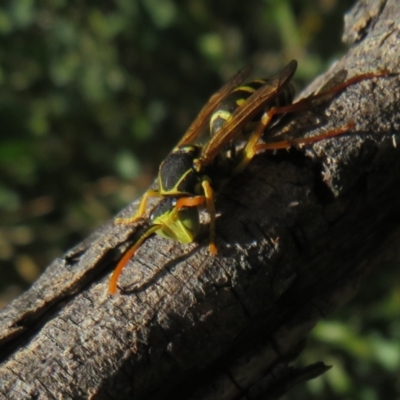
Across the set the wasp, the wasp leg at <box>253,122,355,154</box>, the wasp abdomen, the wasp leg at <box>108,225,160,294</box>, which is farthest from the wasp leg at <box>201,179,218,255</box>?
the wasp abdomen

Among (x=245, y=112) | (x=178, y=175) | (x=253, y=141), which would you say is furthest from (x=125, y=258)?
(x=245, y=112)

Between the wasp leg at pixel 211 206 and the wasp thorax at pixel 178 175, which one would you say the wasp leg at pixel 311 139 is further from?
the wasp thorax at pixel 178 175

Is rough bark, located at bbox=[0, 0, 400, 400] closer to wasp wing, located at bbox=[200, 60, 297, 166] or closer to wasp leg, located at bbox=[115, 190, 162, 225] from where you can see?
wasp leg, located at bbox=[115, 190, 162, 225]

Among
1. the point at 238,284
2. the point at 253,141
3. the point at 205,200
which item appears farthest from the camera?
the point at 253,141

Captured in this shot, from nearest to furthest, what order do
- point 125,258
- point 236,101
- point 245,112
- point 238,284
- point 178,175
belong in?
1. point 238,284
2. point 125,258
3. point 178,175
4. point 245,112
5. point 236,101

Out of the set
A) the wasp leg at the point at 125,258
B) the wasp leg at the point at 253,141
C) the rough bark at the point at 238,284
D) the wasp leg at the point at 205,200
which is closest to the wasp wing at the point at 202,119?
the wasp leg at the point at 253,141

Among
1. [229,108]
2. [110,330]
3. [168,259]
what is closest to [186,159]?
[229,108]

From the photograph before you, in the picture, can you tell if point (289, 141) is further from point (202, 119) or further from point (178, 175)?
point (202, 119)
